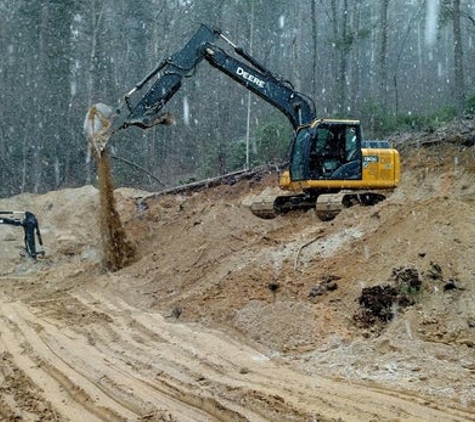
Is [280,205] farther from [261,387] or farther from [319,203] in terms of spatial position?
[261,387]

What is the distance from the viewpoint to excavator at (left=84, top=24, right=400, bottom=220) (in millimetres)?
13399

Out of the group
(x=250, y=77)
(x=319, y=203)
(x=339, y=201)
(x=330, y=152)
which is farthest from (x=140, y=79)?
(x=339, y=201)

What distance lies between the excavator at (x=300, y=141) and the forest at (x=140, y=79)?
36.6ft

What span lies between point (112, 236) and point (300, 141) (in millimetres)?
4862

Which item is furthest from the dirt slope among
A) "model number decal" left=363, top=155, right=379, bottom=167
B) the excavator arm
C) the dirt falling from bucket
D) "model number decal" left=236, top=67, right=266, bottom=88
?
"model number decal" left=236, top=67, right=266, bottom=88

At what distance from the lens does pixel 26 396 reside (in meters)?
6.29

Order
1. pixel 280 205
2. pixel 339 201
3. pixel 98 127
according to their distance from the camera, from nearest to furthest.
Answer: pixel 98 127 < pixel 339 201 < pixel 280 205

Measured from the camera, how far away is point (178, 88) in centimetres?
1373

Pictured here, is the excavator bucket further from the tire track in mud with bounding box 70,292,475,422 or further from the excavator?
the tire track in mud with bounding box 70,292,475,422

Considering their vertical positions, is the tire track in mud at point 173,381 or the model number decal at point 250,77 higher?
the model number decal at point 250,77

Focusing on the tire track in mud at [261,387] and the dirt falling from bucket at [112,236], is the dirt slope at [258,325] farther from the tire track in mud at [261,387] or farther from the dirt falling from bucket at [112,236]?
the dirt falling from bucket at [112,236]

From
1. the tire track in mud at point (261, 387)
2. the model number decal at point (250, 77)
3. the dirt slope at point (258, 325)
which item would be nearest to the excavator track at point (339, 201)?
the dirt slope at point (258, 325)

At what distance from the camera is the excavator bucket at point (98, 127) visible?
12.9 metres

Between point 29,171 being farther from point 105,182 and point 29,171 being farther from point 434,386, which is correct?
point 434,386
